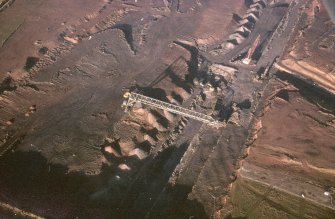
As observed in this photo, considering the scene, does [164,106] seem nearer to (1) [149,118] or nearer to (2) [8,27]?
(1) [149,118]

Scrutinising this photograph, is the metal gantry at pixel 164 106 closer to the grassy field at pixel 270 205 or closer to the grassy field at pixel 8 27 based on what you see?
the grassy field at pixel 270 205

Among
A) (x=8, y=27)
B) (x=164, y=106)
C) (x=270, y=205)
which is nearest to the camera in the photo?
(x=270, y=205)

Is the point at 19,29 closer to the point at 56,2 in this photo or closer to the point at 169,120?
the point at 56,2

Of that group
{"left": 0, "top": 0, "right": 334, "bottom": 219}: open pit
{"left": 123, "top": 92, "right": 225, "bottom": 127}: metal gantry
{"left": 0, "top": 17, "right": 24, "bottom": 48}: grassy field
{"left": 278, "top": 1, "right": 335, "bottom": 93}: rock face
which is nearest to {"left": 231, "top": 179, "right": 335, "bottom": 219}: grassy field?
{"left": 0, "top": 0, "right": 334, "bottom": 219}: open pit

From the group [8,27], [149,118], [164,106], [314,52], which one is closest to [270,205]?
[164,106]

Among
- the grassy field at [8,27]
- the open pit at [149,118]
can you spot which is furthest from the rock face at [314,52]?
the grassy field at [8,27]

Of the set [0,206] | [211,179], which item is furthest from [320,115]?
[0,206]
